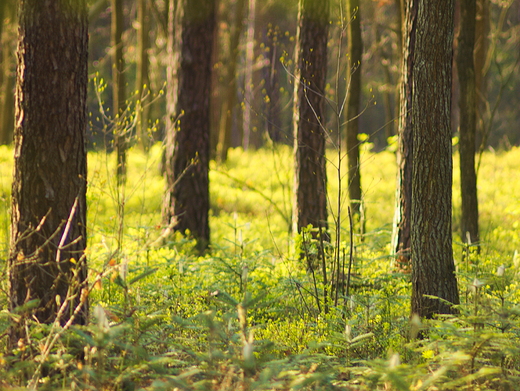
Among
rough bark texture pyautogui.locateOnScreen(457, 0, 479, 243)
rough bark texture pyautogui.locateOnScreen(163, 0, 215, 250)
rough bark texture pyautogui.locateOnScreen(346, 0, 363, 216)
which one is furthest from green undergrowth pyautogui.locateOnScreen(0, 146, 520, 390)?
rough bark texture pyautogui.locateOnScreen(346, 0, 363, 216)

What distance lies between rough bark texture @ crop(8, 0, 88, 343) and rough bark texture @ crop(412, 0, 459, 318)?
260cm

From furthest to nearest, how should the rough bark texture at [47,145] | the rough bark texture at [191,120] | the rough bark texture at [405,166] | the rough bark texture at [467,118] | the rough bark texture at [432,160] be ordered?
the rough bark texture at [191,120] < the rough bark texture at [467,118] < the rough bark texture at [405,166] < the rough bark texture at [432,160] < the rough bark texture at [47,145]

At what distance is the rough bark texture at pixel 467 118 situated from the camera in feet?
22.1

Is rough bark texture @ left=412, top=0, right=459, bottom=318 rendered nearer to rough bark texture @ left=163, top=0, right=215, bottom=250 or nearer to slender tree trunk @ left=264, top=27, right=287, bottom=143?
slender tree trunk @ left=264, top=27, right=287, bottom=143

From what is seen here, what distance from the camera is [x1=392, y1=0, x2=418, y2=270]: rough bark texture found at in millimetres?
6359

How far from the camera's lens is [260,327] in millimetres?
4480

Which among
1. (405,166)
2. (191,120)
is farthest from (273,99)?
(405,166)

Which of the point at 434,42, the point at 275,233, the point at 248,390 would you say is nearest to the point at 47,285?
the point at 248,390

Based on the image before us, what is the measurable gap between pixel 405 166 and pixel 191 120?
3.48 metres

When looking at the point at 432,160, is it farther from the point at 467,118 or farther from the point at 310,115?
the point at 310,115

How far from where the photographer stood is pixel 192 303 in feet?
17.2

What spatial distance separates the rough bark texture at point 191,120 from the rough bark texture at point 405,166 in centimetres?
300

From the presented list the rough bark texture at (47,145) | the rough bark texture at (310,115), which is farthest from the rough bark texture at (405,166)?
the rough bark texture at (47,145)

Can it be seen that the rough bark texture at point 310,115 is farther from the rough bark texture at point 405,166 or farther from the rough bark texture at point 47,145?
the rough bark texture at point 47,145
